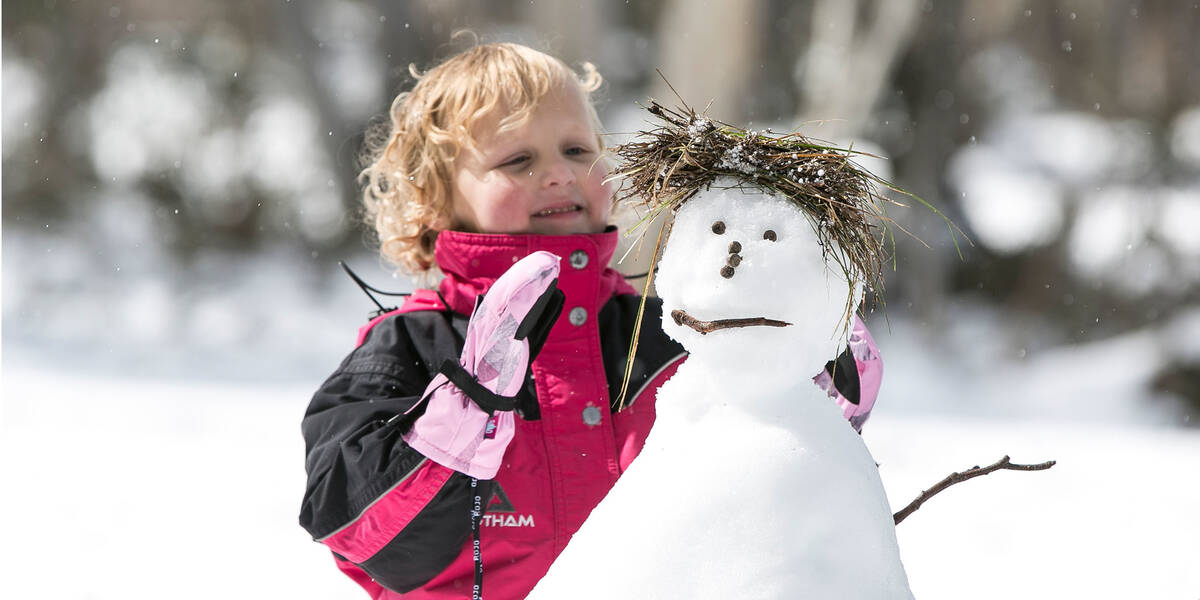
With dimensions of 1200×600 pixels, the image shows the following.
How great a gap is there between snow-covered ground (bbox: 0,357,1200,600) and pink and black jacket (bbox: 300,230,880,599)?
115 centimetres

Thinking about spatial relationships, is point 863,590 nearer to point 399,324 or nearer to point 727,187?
point 727,187

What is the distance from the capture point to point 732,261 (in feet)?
2.97

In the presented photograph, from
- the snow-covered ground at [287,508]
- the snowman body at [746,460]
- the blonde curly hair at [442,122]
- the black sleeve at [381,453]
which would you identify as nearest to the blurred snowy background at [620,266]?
the snow-covered ground at [287,508]

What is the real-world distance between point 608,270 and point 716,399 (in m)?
0.81

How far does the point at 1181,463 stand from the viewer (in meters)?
3.68

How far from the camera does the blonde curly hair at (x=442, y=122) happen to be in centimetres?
152

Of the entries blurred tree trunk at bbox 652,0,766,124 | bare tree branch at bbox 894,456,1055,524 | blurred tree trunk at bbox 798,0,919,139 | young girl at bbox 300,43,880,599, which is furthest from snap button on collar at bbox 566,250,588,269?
blurred tree trunk at bbox 798,0,919,139

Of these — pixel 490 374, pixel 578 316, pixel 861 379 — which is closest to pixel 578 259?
pixel 578 316

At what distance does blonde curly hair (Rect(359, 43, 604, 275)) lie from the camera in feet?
4.99

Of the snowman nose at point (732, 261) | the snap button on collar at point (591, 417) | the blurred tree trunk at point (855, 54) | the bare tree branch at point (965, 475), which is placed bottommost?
the bare tree branch at point (965, 475)

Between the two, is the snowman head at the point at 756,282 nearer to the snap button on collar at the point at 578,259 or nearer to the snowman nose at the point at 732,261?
the snowman nose at the point at 732,261

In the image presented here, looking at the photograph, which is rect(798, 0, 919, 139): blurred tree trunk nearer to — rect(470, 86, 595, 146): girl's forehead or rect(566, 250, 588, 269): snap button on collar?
rect(470, 86, 595, 146): girl's forehead

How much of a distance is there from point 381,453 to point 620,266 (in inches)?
106

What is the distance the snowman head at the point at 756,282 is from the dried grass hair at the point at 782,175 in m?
0.01
